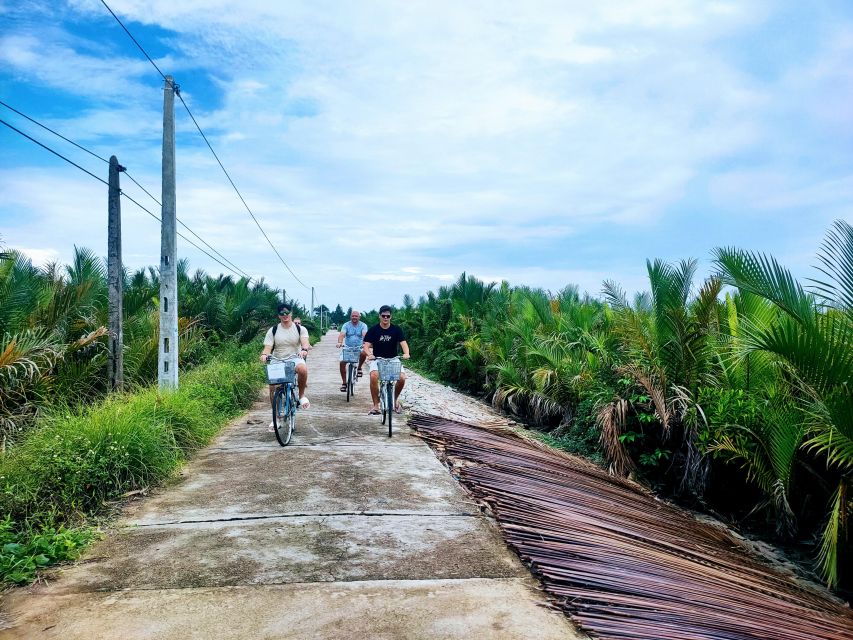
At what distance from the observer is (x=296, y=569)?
3.57 m

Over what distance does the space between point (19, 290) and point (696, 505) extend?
8120 millimetres

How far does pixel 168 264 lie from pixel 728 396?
7164mm

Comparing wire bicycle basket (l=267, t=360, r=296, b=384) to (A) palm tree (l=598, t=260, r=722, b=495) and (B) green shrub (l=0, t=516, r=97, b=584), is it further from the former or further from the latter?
(A) palm tree (l=598, t=260, r=722, b=495)

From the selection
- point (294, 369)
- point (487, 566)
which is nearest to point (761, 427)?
point (487, 566)

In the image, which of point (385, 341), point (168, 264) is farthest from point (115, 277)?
point (385, 341)

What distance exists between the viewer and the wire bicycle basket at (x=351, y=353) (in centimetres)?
1098

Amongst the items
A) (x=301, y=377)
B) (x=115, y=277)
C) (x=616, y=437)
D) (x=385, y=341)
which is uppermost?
(x=115, y=277)

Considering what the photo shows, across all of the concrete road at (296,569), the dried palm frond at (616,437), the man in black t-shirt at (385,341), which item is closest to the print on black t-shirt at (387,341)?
the man in black t-shirt at (385,341)

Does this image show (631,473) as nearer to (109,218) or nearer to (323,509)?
A: (323,509)

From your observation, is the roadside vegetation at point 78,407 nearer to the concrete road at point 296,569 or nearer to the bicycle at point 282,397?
the concrete road at point 296,569

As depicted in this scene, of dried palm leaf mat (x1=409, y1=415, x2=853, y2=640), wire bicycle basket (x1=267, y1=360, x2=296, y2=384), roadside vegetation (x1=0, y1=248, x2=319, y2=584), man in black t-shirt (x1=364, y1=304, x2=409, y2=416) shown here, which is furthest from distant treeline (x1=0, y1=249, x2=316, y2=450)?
dried palm leaf mat (x1=409, y1=415, x2=853, y2=640)

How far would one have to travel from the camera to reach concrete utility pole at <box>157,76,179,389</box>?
866 centimetres

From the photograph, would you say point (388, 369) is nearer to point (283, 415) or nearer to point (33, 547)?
point (283, 415)

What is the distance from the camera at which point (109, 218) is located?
884 cm
